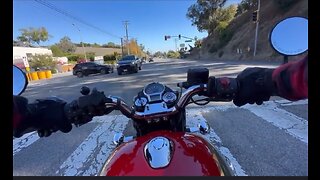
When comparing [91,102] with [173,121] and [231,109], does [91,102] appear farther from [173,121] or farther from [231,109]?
[231,109]

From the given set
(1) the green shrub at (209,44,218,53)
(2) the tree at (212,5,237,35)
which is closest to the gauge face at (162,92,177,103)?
(1) the green shrub at (209,44,218,53)

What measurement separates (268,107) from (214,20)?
5636 cm

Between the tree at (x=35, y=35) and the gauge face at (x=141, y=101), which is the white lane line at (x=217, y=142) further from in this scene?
the tree at (x=35, y=35)

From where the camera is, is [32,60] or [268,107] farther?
[32,60]

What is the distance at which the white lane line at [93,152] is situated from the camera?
10.4 ft

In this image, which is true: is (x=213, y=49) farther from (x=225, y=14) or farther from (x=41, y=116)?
(x=41, y=116)

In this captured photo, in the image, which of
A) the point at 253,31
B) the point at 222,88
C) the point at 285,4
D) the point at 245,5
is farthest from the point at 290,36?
the point at 245,5

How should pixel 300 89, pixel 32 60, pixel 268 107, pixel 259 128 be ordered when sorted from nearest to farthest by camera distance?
pixel 300 89
pixel 259 128
pixel 268 107
pixel 32 60

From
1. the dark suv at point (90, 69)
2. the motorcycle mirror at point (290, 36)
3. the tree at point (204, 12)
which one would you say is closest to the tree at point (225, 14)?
the tree at point (204, 12)

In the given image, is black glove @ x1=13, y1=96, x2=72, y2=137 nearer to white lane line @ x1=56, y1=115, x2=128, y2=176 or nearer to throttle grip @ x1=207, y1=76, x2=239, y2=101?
throttle grip @ x1=207, y1=76, x2=239, y2=101

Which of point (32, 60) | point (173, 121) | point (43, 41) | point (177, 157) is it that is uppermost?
point (43, 41)

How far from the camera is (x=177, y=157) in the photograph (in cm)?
131

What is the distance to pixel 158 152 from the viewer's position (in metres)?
1.31
